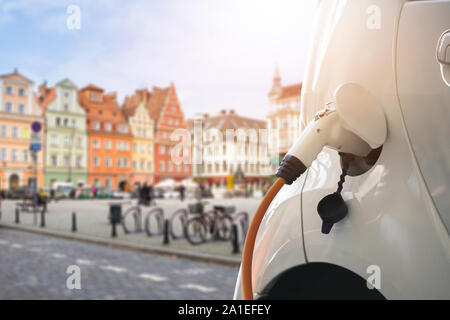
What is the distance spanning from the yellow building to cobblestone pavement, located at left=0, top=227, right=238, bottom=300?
59.6m

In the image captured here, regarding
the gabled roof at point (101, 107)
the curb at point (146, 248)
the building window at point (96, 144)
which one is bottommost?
the curb at point (146, 248)

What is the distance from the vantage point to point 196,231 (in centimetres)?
1130

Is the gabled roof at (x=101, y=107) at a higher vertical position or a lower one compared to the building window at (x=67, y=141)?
higher

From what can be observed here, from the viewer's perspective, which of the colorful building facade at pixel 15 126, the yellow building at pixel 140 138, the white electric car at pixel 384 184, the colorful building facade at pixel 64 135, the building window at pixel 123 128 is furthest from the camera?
A: the yellow building at pixel 140 138

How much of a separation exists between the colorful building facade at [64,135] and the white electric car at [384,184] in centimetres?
6047

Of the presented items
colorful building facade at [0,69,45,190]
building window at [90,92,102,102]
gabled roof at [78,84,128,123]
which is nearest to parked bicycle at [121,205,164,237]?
colorful building facade at [0,69,45,190]

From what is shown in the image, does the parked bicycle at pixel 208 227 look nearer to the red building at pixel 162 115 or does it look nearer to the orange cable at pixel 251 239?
the orange cable at pixel 251 239

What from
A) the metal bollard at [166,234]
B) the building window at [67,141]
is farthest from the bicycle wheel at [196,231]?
the building window at [67,141]

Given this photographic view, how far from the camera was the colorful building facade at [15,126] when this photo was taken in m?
51.0

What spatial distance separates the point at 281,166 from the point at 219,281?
645 centimetres

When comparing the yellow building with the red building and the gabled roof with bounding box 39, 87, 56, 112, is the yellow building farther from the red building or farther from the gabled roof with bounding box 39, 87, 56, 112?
the gabled roof with bounding box 39, 87, 56, 112
